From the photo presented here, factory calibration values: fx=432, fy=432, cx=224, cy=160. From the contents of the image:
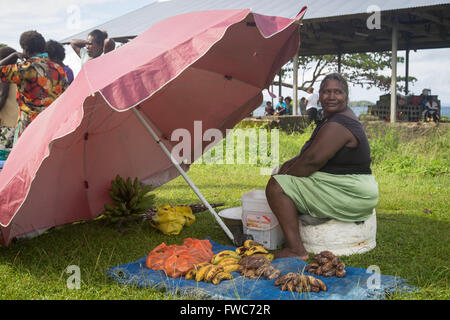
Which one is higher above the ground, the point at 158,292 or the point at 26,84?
the point at 26,84

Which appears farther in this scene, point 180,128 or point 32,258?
point 180,128

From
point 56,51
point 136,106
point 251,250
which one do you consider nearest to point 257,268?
point 251,250

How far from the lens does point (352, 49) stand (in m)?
17.7

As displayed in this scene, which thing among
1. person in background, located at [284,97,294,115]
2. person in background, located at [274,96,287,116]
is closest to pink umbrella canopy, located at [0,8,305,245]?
person in background, located at [274,96,287,116]

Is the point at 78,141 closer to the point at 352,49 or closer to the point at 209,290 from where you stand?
the point at 209,290

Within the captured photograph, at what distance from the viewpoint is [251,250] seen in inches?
140

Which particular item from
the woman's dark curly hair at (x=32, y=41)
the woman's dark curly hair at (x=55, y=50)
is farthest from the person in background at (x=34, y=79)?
the woman's dark curly hair at (x=55, y=50)

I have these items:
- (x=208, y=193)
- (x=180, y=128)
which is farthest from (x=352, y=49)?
(x=180, y=128)

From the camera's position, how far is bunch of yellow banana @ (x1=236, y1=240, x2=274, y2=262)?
11.6ft

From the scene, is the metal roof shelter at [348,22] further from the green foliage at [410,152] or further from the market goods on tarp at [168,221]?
the market goods on tarp at [168,221]

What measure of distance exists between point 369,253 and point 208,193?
3.15 metres

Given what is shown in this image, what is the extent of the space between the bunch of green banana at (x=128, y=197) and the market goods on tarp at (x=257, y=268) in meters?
1.72

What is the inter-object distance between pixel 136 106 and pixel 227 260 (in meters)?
1.93

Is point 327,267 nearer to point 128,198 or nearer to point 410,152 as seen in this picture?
point 128,198
